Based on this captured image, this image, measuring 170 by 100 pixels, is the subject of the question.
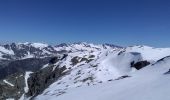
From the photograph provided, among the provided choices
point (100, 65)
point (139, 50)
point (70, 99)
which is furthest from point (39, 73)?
point (70, 99)

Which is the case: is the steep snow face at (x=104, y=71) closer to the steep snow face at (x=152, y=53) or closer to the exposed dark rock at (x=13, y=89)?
the steep snow face at (x=152, y=53)

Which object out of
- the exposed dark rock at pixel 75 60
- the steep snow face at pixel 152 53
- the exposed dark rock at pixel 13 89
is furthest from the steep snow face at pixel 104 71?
the exposed dark rock at pixel 13 89

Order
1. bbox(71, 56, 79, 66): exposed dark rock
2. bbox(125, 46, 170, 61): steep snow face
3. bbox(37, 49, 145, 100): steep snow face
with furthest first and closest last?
bbox(71, 56, 79, 66): exposed dark rock < bbox(125, 46, 170, 61): steep snow face < bbox(37, 49, 145, 100): steep snow face

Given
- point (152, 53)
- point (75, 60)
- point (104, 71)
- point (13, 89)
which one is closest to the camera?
point (104, 71)

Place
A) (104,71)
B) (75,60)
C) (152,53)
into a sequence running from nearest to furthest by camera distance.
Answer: (104,71) → (152,53) → (75,60)

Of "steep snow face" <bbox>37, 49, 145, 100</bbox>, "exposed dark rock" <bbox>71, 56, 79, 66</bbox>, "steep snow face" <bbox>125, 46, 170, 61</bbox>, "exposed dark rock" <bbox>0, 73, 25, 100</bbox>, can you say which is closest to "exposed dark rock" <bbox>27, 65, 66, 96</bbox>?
"exposed dark rock" <bbox>0, 73, 25, 100</bbox>

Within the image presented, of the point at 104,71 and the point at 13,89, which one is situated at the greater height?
the point at 104,71

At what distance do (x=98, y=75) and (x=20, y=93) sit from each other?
79.0 meters

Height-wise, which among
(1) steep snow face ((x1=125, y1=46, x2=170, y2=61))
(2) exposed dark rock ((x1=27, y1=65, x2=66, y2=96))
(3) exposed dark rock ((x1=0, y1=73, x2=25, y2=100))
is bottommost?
(3) exposed dark rock ((x1=0, y1=73, x2=25, y2=100))

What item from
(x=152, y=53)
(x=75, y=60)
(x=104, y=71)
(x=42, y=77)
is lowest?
(x=42, y=77)

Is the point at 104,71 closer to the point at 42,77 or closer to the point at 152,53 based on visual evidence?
the point at 152,53

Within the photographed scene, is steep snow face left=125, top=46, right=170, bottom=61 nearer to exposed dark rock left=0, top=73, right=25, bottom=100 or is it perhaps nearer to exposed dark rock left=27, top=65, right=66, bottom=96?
exposed dark rock left=27, top=65, right=66, bottom=96

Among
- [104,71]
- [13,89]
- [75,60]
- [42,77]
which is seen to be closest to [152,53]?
[104,71]

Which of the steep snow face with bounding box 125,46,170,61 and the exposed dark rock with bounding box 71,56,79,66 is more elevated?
the steep snow face with bounding box 125,46,170,61
